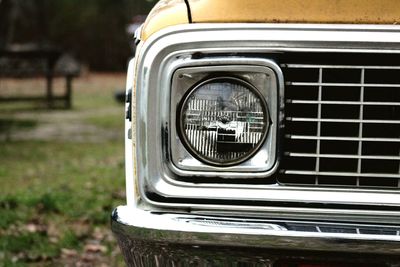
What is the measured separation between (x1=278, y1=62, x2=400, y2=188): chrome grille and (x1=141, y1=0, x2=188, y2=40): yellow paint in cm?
33

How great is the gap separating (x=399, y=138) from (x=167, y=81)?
66 cm

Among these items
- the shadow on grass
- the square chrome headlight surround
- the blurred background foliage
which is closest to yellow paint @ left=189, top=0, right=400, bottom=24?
the square chrome headlight surround

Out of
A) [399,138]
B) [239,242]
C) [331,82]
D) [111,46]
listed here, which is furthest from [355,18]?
[111,46]

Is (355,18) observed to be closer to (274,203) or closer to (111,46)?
(274,203)

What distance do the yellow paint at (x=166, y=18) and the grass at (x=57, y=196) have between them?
188cm

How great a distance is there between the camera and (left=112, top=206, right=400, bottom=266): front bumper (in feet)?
5.84

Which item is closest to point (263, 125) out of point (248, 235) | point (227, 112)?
point (227, 112)

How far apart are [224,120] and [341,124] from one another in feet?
1.06

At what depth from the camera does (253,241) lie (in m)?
1.81

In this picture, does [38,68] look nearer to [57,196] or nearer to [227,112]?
[57,196]

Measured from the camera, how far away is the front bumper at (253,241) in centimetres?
178

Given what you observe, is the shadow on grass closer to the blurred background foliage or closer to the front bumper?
the front bumper

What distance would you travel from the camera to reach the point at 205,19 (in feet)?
6.35

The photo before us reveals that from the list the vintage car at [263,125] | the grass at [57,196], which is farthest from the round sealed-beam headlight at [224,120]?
the grass at [57,196]
